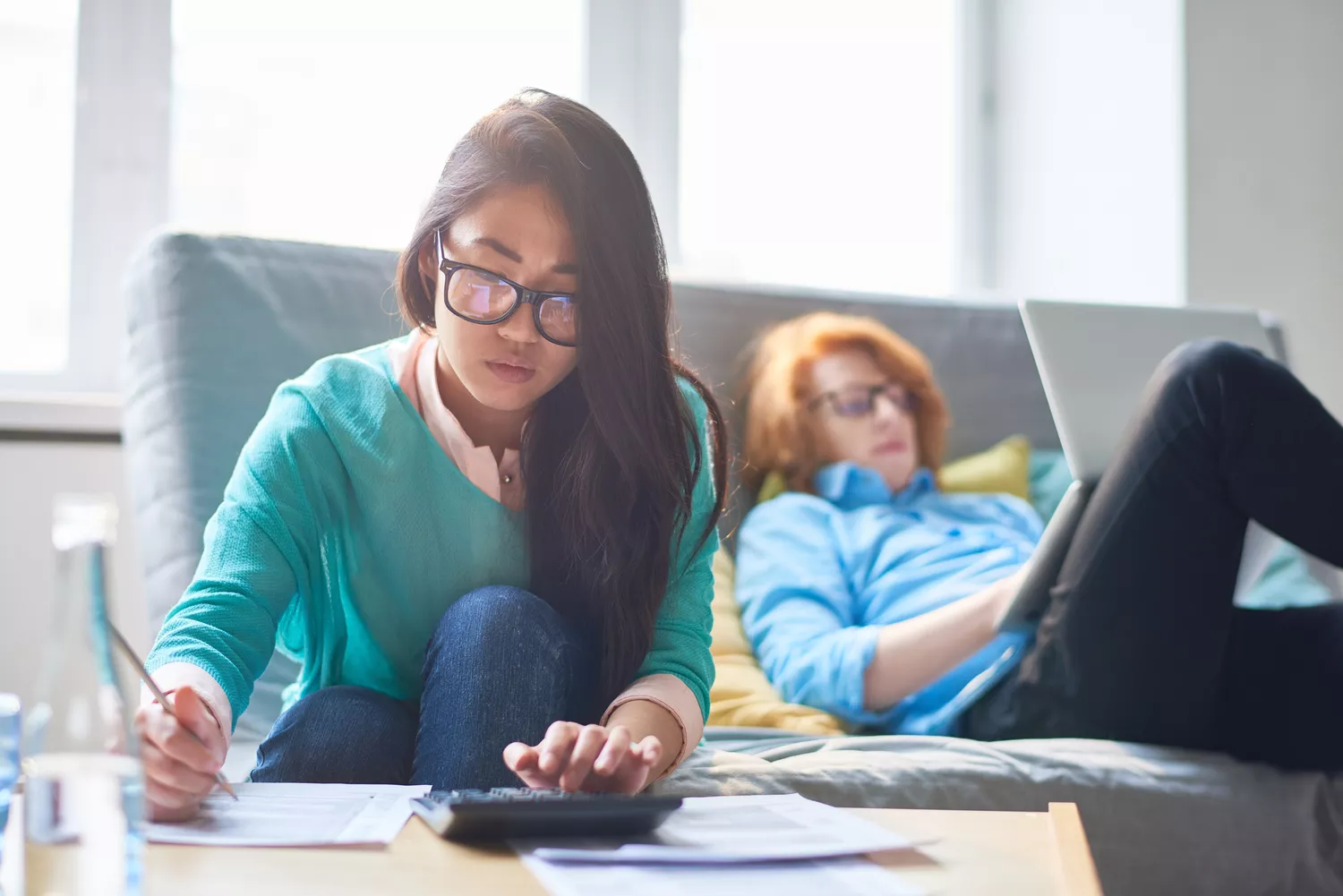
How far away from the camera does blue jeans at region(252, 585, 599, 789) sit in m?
0.84

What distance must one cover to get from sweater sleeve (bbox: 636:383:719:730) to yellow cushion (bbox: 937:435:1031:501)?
768 mm

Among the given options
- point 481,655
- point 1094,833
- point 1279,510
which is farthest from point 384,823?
point 1279,510

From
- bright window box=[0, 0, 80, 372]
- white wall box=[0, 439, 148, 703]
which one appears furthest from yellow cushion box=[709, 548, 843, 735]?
bright window box=[0, 0, 80, 372]

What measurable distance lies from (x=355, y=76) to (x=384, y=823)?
72.6 inches

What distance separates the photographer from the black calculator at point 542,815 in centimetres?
61

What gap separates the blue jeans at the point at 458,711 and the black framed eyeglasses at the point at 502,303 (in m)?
0.22

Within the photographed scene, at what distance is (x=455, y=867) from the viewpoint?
1.88 ft

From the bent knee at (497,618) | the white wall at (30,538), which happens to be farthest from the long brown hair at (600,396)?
the white wall at (30,538)

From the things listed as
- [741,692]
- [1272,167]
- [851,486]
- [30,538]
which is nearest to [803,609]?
[741,692]

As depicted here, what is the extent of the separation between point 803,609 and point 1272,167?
1.62 metres

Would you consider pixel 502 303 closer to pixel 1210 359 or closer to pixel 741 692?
pixel 741 692

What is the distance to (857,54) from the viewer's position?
2695 mm

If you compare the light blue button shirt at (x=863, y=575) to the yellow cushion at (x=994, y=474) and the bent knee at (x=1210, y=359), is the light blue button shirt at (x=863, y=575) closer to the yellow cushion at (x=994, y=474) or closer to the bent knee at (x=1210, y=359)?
the yellow cushion at (x=994, y=474)

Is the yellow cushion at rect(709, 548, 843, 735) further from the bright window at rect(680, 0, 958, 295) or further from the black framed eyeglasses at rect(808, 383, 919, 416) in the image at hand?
the bright window at rect(680, 0, 958, 295)
